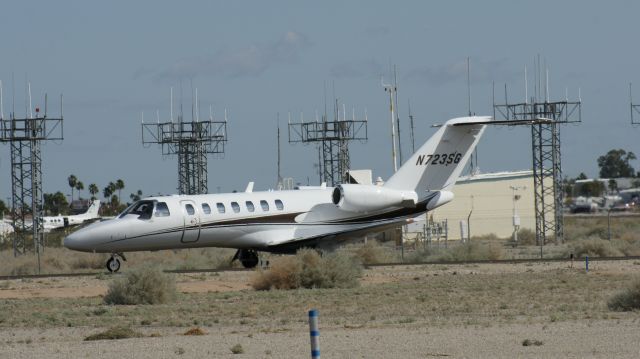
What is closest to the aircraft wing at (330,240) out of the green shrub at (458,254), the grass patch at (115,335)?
the green shrub at (458,254)

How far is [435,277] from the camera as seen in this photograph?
35.1 metres

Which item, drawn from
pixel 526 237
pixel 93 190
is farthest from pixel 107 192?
pixel 526 237

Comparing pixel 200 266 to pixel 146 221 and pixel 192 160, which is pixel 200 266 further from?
pixel 192 160

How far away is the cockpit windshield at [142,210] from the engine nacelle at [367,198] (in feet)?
19.1

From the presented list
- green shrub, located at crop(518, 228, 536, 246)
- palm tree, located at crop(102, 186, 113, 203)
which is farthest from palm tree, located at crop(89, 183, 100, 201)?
green shrub, located at crop(518, 228, 536, 246)

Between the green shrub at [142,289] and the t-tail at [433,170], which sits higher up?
the t-tail at [433,170]

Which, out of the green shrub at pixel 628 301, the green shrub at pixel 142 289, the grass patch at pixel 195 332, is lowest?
the grass patch at pixel 195 332

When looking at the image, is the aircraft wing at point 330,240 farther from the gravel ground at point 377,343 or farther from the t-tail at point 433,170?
the gravel ground at point 377,343

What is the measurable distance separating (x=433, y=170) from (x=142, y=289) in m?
14.2

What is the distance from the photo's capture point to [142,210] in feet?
124

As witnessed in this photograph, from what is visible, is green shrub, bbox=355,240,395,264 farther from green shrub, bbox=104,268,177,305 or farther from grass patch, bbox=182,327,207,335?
grass patch, bbox=182,327,207,335

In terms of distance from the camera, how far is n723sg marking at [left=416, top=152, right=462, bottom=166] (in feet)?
134

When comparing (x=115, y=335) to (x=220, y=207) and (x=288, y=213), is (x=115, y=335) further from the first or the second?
(x=288, y=213)

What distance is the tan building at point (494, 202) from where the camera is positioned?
74938 mm
